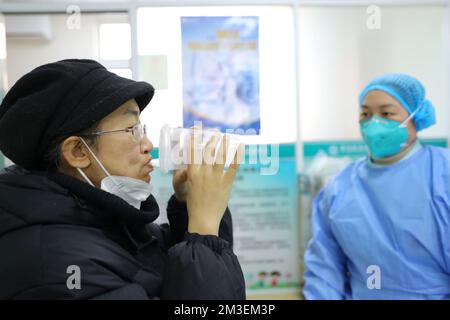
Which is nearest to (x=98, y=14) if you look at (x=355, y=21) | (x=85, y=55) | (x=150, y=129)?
(x=85, y=55)

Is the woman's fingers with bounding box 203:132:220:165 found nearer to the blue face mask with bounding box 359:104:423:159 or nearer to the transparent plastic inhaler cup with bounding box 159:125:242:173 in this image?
the transparent plastic inhaler cup with bounding box 159:125:242:173

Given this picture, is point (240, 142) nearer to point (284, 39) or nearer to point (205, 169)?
point (205, 169)

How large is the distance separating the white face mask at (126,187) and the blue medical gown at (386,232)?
2.10 feet

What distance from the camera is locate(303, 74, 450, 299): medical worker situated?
39.5 inches

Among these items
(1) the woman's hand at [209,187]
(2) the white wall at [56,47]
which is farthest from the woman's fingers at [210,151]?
(2) the white wall at [56,47]

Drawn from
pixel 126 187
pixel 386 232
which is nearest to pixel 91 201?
Answer: pixel 126 187

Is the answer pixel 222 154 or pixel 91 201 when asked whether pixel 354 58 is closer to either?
pixel 222 154

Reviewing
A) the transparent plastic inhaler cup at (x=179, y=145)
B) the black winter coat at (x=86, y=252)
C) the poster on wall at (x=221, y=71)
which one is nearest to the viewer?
the black winter coat at (x=86, y=252)

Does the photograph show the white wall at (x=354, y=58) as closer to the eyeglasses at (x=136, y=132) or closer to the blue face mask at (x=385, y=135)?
the blue face mask at (x=385, y=135)

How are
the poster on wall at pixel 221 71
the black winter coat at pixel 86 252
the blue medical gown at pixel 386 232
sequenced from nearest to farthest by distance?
the black winter coat at pixel 86 252
the poster on wall at pixel 221 71
the blue medical gown at pixel 386 232

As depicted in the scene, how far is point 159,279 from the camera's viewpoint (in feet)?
1.98

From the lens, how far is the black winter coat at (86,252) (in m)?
0.52

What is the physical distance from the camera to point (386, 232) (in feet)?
3.51

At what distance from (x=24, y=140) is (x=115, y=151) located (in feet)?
0.46
